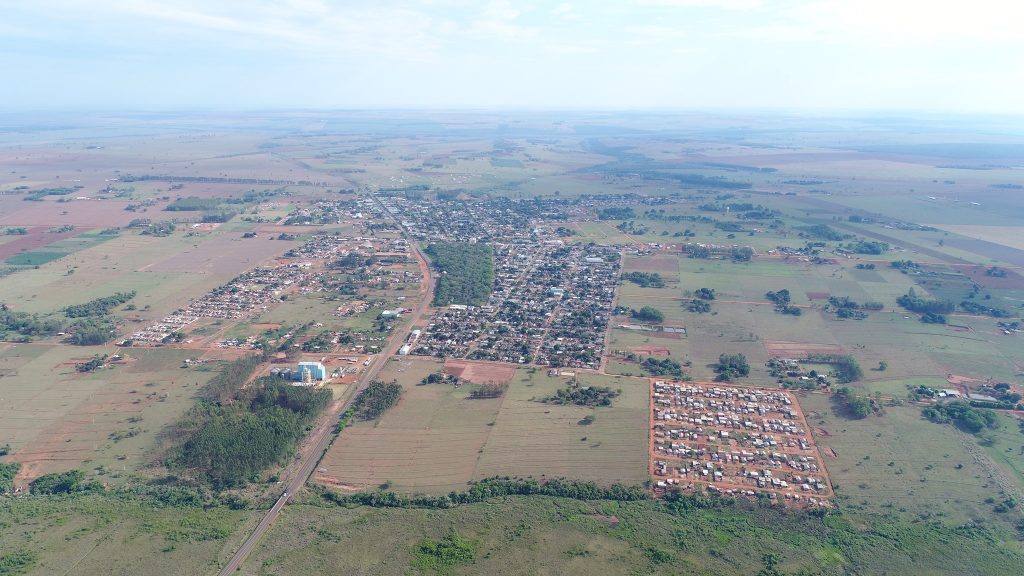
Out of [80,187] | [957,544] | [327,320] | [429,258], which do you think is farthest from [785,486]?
[80,187]

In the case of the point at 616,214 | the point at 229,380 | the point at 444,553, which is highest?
the point at 616,214

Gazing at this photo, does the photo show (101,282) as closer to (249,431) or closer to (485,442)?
(249,431)

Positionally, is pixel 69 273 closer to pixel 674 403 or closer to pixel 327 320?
pixel 327 320

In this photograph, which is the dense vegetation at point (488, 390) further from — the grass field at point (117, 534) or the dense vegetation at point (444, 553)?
the grass field at point (117, 534)

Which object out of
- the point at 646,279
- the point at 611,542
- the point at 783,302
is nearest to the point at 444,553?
the point at 611,542

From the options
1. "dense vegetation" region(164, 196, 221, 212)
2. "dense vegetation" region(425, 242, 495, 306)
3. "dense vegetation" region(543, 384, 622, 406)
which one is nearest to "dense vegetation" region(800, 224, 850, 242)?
"dense vegetation" region(425, 242, 495, 306)

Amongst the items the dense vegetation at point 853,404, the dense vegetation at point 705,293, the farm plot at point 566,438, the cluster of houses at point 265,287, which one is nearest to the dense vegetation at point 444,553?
the farm plot at point 566,438
